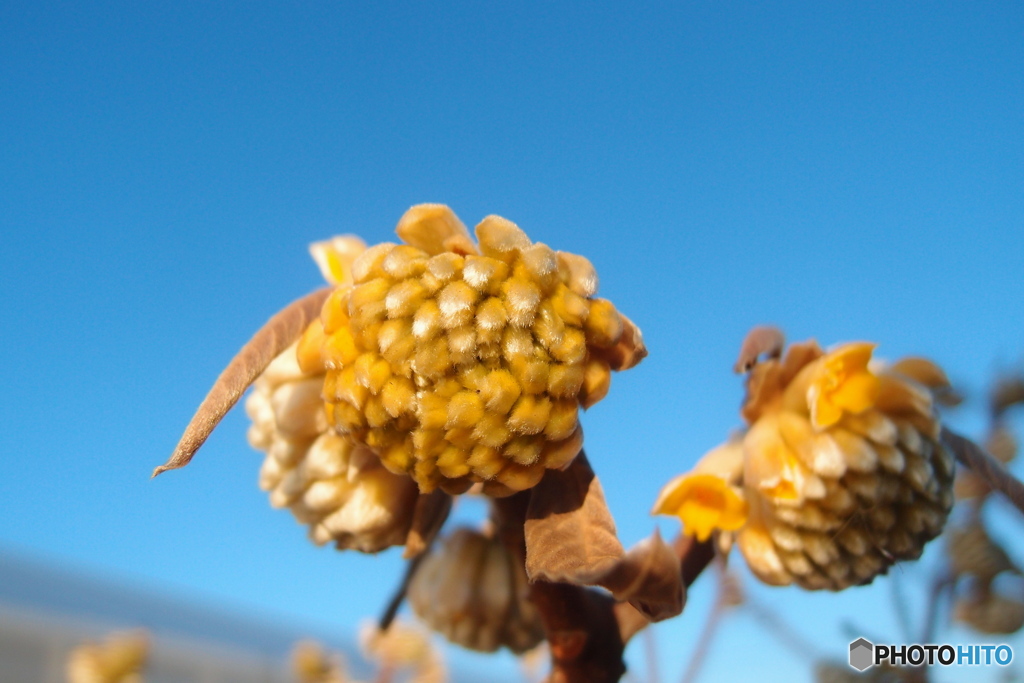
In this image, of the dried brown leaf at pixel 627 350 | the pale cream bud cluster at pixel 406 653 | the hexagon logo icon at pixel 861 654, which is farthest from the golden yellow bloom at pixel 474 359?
the pale cream bud cluster at pixel 406 653

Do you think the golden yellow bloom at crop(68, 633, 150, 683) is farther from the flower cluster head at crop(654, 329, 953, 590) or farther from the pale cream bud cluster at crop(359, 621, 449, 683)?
the flower cluster head at crop(654, 329, 953, 590)

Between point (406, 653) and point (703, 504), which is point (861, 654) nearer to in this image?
point (703, 504)

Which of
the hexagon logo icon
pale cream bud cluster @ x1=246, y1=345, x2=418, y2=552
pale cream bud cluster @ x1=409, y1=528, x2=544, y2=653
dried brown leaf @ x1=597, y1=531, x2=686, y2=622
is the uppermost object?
pale cream bud cluster @ x1=246, y1=345, x2=418, y2=552

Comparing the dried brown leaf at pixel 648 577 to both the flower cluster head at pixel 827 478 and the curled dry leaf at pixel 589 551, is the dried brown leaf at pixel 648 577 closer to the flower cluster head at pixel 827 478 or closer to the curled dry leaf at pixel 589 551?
the curled dry leaf at pixel 589 551

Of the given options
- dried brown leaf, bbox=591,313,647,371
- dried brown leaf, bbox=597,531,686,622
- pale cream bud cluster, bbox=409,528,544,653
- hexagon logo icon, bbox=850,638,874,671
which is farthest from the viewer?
hexagon logo icon, bbox=850,638,874,671

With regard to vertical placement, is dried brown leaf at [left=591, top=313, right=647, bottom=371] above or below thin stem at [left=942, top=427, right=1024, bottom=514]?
above

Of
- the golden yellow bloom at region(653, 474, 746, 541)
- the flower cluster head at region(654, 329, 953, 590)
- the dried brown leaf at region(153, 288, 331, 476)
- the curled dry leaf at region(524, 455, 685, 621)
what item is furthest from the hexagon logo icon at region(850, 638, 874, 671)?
the dried brown leaf at region(153, 288, 331, 476)

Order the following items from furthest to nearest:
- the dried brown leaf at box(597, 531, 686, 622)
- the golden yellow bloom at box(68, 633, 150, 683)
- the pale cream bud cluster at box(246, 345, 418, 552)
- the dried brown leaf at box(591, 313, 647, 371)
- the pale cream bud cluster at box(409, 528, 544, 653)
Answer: the golden yellow bloom at box(68, 633, 150, 683), the pale cream bud cluster at box(409, 528, 544, 653), the pale cream bud cluster at box(246, 345, 418, 552), the dried brown leaf at box(591, 313, 647, 371), the dried brown leaf at box(597, 531, 686, 622)
